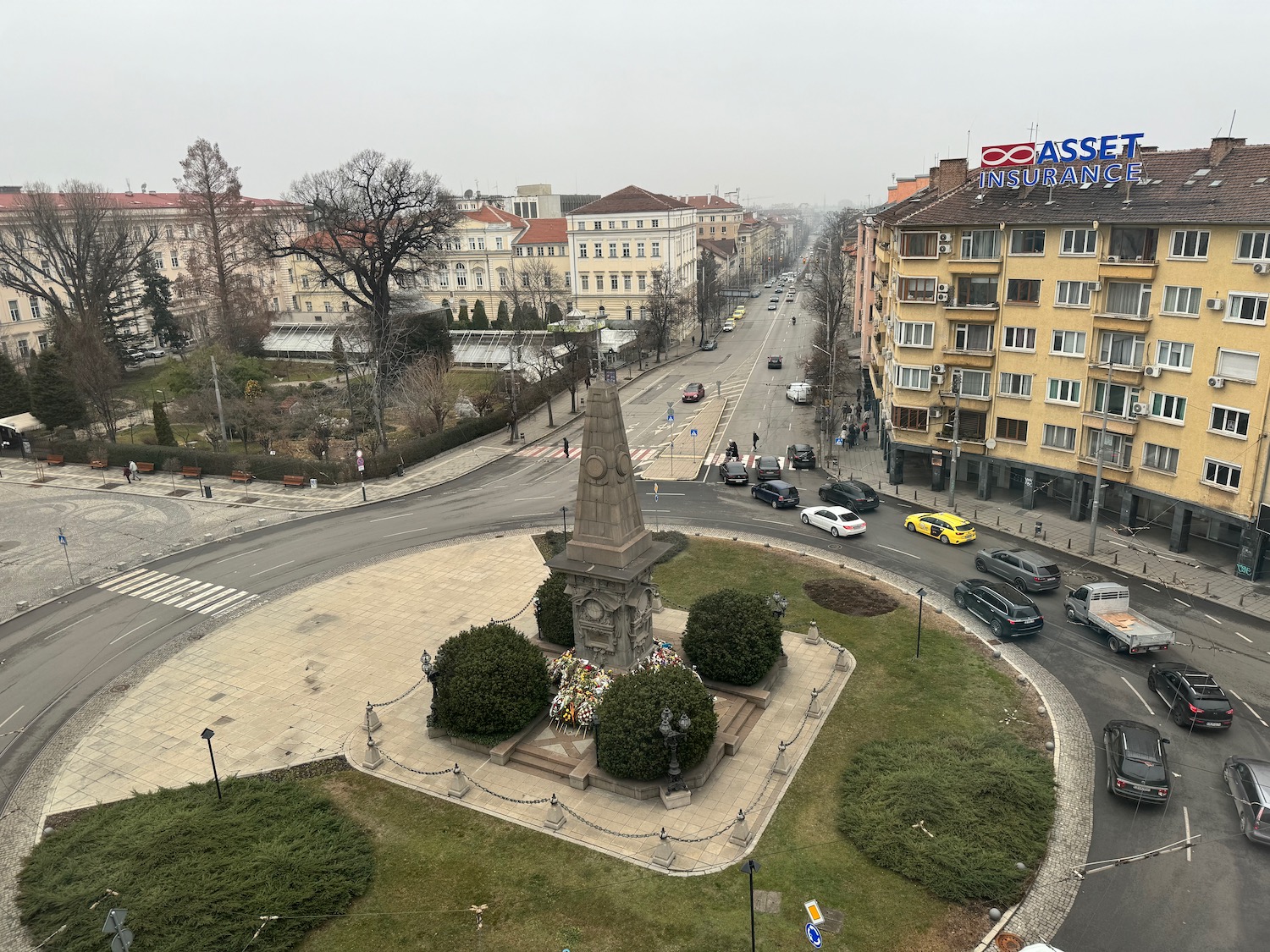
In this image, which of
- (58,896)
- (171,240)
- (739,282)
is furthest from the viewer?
(739,282)

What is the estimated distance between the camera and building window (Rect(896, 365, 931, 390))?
51562 mm

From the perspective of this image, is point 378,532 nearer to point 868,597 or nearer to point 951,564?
point 868,597

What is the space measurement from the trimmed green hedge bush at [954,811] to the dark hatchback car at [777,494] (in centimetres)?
2479

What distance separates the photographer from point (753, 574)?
4044cm

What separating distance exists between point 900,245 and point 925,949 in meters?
41.8

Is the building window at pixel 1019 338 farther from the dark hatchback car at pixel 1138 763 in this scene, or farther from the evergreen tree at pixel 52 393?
the evergreen tree at pixel 52 393

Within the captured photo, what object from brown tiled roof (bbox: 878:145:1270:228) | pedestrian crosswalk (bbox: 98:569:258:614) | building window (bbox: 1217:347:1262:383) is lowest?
pedestrian crosswalk (bbox: 98:569:258:614)

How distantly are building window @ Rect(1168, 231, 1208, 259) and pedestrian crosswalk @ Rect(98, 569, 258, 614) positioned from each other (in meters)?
48.5

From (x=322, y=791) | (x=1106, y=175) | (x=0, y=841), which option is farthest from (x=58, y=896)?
(x=1106, y=175)

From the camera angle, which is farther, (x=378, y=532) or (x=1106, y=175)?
(x=378, y=532)

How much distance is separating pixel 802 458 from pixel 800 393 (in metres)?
21.9

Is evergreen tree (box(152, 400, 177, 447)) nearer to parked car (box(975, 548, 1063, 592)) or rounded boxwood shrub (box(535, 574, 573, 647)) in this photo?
rounded boxwood shrub (box(535, 574, 573, 647))

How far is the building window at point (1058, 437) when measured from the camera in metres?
46.0

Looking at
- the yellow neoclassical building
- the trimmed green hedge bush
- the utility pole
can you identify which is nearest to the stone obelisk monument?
the trimmed green hedge bush
